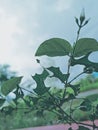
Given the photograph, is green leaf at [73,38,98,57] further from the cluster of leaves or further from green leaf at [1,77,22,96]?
green leaf at [1,77,22,96]

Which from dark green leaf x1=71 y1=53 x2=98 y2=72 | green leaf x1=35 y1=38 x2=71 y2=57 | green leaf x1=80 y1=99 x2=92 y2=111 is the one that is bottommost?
green leaf x1=80 y1=99 x2=92 y2=111

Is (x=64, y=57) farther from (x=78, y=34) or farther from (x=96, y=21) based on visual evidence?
(x=96, y=21)

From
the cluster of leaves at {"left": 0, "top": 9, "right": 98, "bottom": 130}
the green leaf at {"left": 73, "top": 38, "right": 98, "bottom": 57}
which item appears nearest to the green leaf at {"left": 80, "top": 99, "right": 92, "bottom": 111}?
the cluster of leaves at {"left": 0, "top": 9, "right": 98, "bottom": 130}

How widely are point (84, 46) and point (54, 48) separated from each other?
0.16 ft

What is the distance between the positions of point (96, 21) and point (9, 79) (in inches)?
23.9

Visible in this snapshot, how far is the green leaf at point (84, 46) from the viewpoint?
0.70 m

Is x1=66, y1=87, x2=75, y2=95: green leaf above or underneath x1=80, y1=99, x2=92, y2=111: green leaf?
above

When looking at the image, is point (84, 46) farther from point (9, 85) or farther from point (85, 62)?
point (9, 85)

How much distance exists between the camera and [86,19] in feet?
2.26

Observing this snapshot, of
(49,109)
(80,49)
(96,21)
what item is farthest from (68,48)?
(96,21)

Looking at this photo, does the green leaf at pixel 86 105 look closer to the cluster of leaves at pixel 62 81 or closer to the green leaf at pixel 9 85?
the cluster of leaves at pixel 62 81

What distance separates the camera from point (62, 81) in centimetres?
75

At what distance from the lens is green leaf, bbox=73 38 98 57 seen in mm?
705

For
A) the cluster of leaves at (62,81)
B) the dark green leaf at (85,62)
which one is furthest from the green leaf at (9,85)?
the dark green leaf at (85,62)
